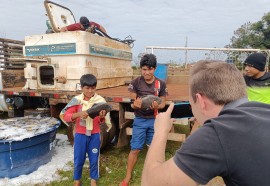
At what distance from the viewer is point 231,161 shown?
0.96 m

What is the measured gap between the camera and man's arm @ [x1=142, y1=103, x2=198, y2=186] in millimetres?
1005

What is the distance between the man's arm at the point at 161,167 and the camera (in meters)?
1.01

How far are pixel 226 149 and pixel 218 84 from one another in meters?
0.33

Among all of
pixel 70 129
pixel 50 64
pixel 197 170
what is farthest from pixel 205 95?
pixel 50 64

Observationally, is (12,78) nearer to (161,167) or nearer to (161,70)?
(161,70)

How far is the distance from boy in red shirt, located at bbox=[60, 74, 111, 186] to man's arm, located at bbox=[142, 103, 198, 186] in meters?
2.11

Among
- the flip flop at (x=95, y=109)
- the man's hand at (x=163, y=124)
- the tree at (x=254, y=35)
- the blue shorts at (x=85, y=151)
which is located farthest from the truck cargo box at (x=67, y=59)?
the tree at (x=254, y=35)

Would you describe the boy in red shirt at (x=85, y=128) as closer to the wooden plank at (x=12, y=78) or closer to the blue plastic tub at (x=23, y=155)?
the blue plastic tub at (x=23, y=155)

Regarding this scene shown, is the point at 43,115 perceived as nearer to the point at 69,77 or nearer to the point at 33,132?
the point at 69,77

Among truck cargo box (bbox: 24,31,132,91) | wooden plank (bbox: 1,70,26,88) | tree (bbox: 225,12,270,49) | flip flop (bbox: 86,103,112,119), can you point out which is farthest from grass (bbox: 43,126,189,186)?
tree (bbox: 225,12,270,49)

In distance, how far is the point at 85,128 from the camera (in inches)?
137

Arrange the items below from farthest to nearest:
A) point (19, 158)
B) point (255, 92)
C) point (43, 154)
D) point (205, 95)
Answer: point (43, 154) < point (19, 158) < point (255, 92) < point (205, 95)

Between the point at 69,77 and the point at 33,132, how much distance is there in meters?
1.61

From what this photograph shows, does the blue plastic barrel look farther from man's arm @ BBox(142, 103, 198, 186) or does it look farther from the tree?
the tree
